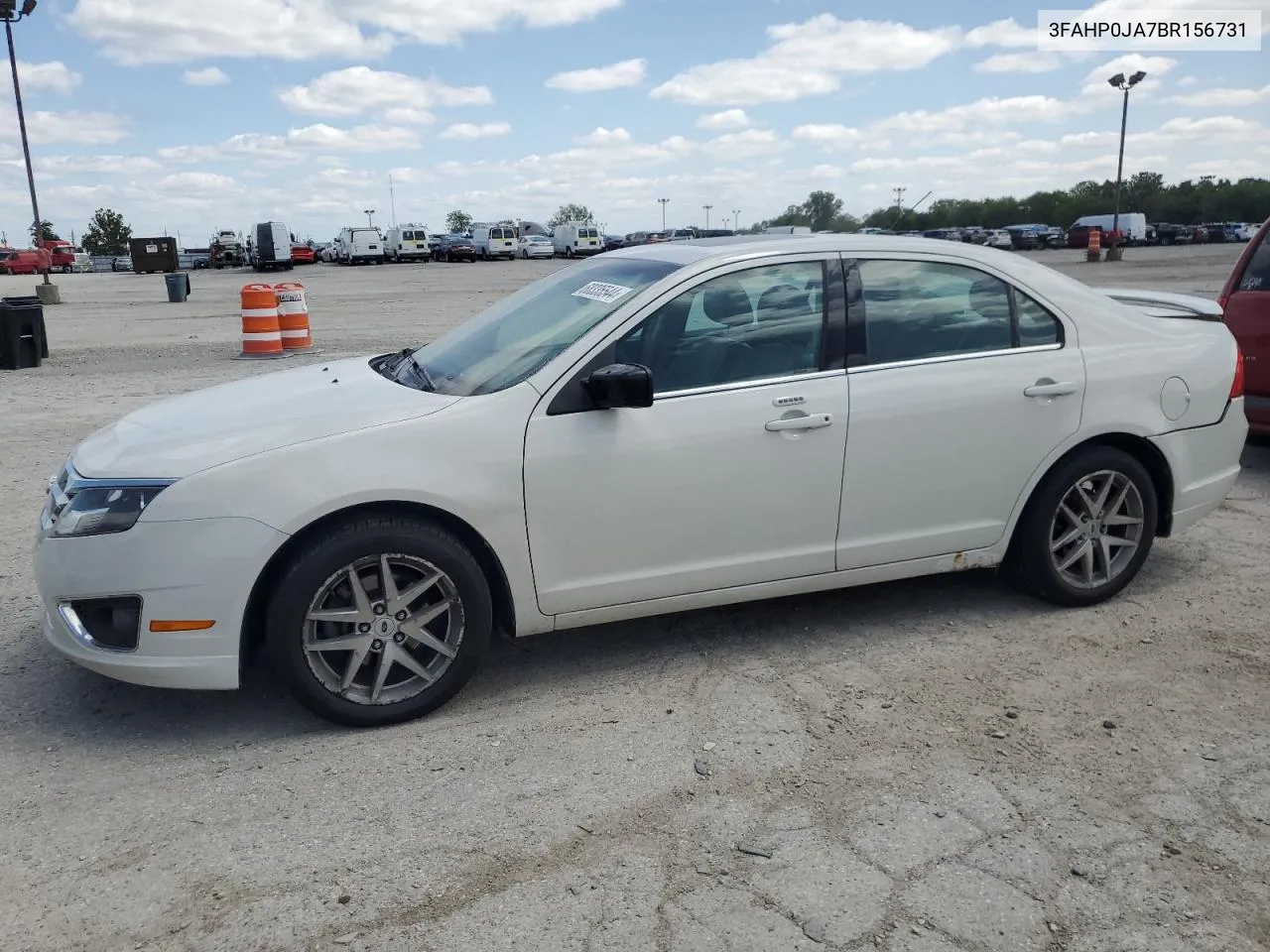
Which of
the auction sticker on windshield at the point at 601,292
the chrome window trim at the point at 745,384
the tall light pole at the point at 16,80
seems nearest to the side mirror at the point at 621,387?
the chrome window trim at the point at 745,384

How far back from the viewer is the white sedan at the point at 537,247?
65250 mm

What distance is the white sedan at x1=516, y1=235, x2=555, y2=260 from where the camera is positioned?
6525 cm

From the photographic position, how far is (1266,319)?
717 cm

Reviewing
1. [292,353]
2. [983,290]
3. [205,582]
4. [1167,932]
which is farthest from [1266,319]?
[292,353]

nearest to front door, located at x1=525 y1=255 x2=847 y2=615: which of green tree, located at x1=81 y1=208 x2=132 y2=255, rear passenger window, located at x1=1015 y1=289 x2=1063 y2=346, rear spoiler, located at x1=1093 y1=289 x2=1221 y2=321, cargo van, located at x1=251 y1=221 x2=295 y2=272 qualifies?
rear passenger window, located at x1=1015 y1=289 x2=1063 y2=346

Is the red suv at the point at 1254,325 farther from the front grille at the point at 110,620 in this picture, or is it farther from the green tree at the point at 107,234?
the green tree at the point at 107,234

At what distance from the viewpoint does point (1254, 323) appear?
7223mm

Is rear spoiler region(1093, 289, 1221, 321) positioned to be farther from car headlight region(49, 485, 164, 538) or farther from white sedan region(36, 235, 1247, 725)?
car headlight region(49, 485, 164, 538)

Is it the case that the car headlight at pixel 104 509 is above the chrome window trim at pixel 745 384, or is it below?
below

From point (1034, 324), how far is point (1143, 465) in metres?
0.90

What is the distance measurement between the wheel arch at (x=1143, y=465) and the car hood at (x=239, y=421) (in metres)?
2.58

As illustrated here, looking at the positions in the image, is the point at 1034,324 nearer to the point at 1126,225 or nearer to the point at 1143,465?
the point at 1143,465

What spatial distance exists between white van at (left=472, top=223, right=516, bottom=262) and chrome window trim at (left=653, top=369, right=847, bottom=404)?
201ft

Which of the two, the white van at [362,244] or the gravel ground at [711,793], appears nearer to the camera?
the gravel ground at [711,793]
